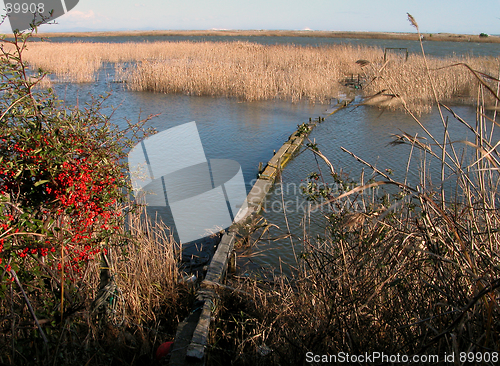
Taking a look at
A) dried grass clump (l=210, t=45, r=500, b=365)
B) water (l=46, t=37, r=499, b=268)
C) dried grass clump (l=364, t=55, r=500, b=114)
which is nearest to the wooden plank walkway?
dried grass clump (l=210, t=45, r=500, b=365)

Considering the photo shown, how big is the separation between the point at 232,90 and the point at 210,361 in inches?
536

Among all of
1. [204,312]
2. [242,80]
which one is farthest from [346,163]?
[242,80]

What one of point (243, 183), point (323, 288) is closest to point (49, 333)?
point (323, 288)

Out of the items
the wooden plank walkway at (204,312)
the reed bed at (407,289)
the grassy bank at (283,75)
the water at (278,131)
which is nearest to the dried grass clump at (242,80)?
the grassy bank at (283,75)

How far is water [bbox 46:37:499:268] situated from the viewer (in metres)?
6.49

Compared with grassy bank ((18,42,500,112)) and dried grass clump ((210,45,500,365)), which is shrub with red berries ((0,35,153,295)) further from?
grassy bank ((18,42,500,112))

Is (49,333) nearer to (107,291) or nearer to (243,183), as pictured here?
(107,291)

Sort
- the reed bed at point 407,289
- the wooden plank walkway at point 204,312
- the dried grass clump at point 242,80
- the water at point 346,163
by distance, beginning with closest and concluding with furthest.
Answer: the reed bed at point 407,289, the wooden plank walkway at point 204,312, the water at point 346,163, the dried grass clump at point 242,80

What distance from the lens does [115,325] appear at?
9.47 feet

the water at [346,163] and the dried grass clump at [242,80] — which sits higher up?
the dried grass clump at [242,80]

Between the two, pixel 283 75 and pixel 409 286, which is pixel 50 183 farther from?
pixel 283 75

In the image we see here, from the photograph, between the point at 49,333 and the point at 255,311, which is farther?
the point at 255,311

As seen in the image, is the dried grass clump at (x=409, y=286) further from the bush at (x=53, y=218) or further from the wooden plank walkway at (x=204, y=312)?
the bush at (x=53, y=218)

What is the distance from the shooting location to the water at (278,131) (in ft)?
21.3
